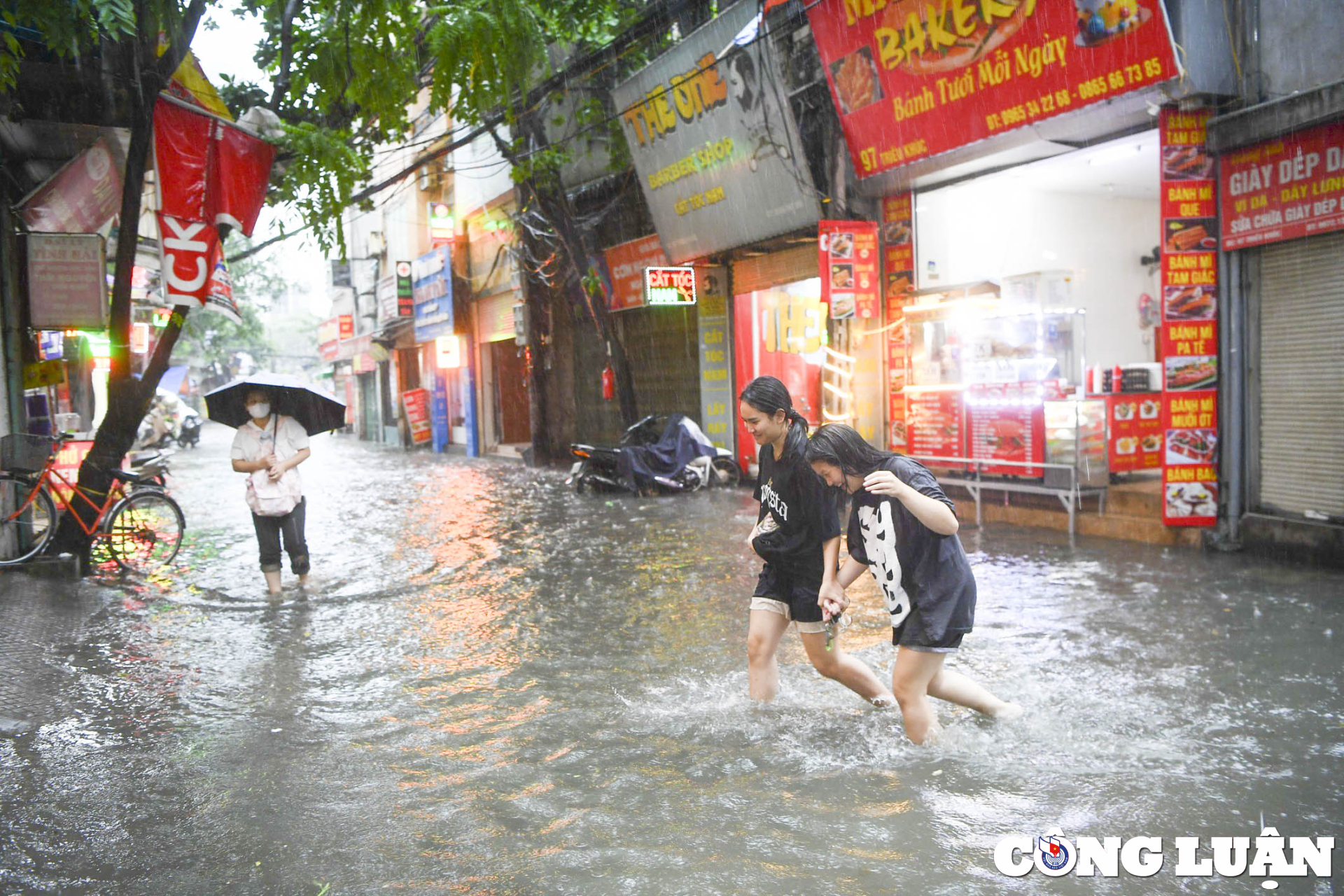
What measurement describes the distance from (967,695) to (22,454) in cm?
887

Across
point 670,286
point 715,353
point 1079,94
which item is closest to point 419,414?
point 715,353

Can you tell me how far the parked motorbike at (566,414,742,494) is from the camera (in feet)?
50.6

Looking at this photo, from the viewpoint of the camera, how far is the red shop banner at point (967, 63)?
346 inches

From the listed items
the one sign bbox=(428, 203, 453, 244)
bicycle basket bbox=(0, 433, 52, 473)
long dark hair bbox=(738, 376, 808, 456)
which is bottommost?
bicycle basket bbox=(0, 433, 52, 473)

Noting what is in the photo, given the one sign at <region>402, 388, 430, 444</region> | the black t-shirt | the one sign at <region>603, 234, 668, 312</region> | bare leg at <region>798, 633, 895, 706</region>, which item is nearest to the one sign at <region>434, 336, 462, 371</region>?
the one sign at <region>402, 388, 430, 444</region>

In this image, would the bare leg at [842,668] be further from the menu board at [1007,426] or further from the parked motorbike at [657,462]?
the parked motorbike at [657,462]

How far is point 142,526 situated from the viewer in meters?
9.62

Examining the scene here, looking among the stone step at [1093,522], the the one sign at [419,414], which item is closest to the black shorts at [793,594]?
the stone step at [1093,522]

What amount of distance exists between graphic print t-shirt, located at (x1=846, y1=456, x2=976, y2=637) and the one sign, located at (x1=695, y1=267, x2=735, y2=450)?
42.3 feet

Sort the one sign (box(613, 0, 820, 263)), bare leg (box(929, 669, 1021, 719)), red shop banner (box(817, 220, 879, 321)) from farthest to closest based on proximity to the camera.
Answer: the one sign (box(613, 0, 820, 263)) < red shop banner (box(817, 220, 879, 321)) < bare leg (box(929, 669, 1021, 719))

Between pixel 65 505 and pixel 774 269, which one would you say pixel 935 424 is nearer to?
pixel 774 269

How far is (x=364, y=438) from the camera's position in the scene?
4294 cm

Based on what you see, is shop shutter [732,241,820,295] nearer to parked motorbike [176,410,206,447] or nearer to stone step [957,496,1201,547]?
stone step [957,496,1201,547]

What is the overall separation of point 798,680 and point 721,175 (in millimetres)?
11113
